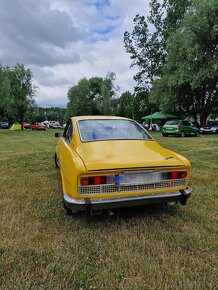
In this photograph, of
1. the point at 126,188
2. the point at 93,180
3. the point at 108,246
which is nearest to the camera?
the point at 108,246

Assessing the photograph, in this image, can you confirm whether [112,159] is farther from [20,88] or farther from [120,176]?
[20,88]

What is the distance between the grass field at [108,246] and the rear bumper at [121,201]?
0.39 m

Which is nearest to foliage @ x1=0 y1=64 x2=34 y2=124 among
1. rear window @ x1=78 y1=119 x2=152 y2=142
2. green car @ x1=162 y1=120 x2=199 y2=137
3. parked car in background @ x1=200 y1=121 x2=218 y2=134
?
green car @ x1=162 y1=120 x2=199 y2=137

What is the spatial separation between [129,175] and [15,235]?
1.64 m

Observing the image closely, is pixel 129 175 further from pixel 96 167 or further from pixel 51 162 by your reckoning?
pixel 51 162

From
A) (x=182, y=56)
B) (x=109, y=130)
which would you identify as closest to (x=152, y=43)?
(x=182, y=56)

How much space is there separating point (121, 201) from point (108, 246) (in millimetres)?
550

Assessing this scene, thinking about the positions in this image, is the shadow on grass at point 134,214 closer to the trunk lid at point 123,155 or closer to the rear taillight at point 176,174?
the rear taillight at point 176,174

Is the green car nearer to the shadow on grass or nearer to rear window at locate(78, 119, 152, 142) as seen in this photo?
rear window at locate(78, 119, 152, 142)

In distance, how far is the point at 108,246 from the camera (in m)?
2.72

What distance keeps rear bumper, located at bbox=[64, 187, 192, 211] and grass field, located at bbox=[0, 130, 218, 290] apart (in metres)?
0.39

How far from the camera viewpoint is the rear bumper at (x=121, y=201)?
2.84 metres

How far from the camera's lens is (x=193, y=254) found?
258 centimetres

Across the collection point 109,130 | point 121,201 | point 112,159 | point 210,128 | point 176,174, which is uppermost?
point 109,130
